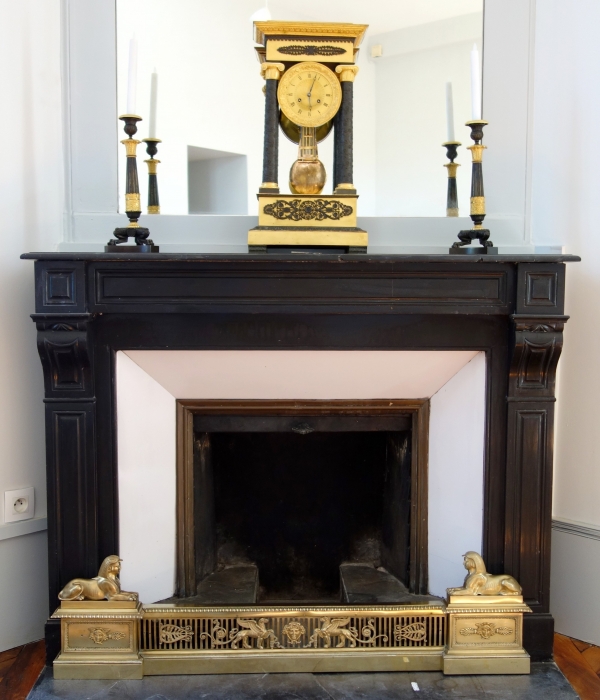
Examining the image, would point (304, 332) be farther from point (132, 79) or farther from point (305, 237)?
point (132, 79)

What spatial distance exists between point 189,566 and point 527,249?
4.56ft

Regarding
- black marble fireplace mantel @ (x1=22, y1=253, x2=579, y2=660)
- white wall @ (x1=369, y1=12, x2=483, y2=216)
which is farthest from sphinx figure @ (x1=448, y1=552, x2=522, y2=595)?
white wall @ (x1=369, y1=12, x2=483, y2=216)

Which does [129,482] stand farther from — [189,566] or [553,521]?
[553,521]

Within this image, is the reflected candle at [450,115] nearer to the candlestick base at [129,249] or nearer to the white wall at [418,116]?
the white wall at [418,116]

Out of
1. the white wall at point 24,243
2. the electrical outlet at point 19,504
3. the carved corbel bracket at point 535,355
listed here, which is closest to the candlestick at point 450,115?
the carved corbel bracket at point 535,355

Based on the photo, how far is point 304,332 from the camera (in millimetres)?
1784

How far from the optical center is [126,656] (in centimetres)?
172

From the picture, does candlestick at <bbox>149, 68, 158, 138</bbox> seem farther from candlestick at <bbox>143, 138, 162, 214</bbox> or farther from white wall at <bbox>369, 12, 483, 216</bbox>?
white wall at <bbox>369, 12, 483, 216</bbox>

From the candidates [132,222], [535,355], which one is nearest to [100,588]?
[132,222]

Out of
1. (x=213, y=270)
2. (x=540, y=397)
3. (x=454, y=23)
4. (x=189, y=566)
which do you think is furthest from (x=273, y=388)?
(x=454, y=23)

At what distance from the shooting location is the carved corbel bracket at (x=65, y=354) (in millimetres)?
1714

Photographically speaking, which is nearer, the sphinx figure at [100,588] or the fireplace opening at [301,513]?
the sphinx figure at [100,588]

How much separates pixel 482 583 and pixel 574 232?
1.05 metres

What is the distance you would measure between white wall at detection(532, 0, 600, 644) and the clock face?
641 millimetres
